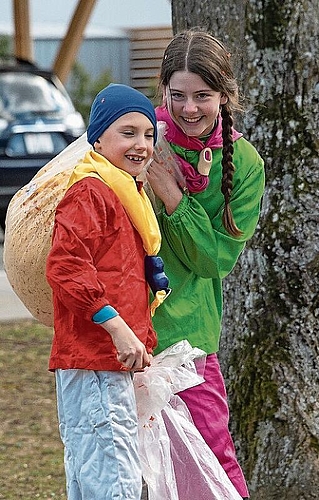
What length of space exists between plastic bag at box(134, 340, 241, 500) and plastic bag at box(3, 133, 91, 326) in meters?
0.40

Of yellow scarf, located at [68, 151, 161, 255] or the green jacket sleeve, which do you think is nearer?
yellow scarf, located at [68, 151, 161, 255]

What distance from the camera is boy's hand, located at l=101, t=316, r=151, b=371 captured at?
10.5 ft

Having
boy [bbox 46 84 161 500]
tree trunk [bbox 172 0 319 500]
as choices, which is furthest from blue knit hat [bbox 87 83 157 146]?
tree trunk [bbox 172 0 319 500]

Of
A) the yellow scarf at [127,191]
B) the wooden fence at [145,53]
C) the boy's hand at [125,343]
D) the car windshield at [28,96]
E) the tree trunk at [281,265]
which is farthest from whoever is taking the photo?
the wooden fence at [145,53]

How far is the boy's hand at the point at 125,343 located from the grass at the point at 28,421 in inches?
82.0

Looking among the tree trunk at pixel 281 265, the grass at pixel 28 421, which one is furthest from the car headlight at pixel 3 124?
the tree trunk at pixel 281 265

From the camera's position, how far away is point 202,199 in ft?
12.2

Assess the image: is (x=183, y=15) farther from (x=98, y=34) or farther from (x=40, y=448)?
(x=98, y=34)

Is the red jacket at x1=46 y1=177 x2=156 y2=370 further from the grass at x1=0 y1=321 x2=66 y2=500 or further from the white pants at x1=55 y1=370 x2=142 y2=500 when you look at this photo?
the grass at x1=0 y1=321 x2=66 y2=500

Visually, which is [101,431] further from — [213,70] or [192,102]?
[213,70]

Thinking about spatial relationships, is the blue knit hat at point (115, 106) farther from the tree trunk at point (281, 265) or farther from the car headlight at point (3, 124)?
the car headlight at point (3, 124)

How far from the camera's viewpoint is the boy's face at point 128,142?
133 inches

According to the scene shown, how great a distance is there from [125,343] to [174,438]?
0.58 metres

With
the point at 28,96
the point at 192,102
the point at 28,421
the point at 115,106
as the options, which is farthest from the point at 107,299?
the point at 28,96
